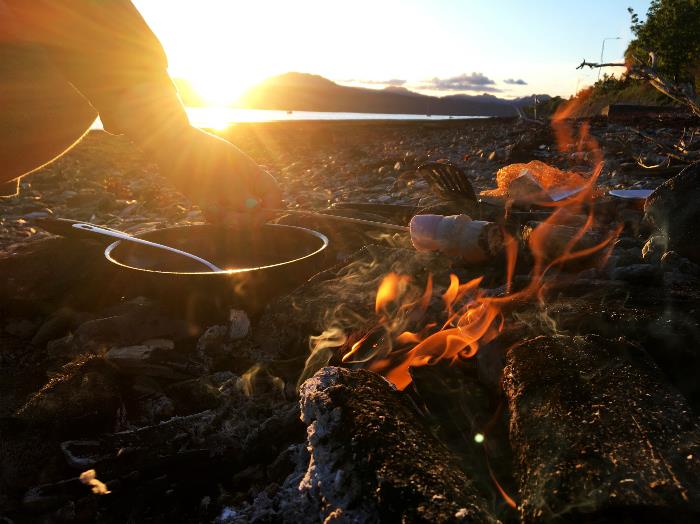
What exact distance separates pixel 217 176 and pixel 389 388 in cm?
251

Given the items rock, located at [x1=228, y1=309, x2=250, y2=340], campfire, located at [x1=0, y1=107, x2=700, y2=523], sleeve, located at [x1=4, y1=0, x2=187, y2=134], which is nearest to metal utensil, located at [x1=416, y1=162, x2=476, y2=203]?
campfire, located at [x1=0, y1=107, x2=700, y2=523]

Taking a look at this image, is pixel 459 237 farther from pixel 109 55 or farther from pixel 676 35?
pixel 676 35

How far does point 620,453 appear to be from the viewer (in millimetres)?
1215

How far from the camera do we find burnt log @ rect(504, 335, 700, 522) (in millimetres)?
1106

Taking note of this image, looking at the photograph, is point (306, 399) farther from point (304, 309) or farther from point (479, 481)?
point (304, 309)

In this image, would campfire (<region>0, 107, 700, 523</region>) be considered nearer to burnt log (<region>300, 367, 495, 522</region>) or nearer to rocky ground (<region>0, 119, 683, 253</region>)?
burnt log (<region>300, 367, 495, 522</region>)

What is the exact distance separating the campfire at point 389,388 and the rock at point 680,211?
16mm

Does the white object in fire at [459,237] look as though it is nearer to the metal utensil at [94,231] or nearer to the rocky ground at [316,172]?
the metal utensil at [94,231]

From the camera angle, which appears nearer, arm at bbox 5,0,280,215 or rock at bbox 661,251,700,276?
rock at bbox 661,251,700,276

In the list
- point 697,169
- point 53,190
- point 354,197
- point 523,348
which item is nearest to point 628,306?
point 523,348

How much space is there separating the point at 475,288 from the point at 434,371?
0.83 m

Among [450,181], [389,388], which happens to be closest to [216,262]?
[450,181]

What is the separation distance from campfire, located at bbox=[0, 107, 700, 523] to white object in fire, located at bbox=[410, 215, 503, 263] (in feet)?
0.04

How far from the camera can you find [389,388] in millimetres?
1726
